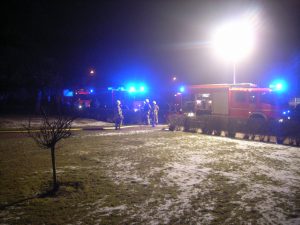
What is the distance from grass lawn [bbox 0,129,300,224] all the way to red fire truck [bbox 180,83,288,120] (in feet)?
17.5

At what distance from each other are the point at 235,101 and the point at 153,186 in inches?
491

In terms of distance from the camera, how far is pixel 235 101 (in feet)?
57.2

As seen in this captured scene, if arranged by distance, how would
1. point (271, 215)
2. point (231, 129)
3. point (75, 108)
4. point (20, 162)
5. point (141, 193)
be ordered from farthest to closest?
point (75, 108) < point (231, 129) < point (20, 162) < point (141, 193) < point (271, 215)

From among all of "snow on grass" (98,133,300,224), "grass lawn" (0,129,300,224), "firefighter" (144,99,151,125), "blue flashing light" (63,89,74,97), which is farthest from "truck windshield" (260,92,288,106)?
"blue flashing light" (63,89,74,97)

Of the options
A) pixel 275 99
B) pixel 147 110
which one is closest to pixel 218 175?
pixel 275 99

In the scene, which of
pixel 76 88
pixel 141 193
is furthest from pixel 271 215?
pixel 76 88

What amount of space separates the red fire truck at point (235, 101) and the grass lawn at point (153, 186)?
5.34m

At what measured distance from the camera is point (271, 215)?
4.80 m

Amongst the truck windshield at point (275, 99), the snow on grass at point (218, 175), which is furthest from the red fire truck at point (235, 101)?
the snow on grass at point (218, 175)

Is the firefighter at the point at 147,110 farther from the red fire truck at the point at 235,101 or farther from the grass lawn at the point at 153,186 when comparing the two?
the grass lawn at the point at 153,186

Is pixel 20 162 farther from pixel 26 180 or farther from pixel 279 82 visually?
pixel 279 82

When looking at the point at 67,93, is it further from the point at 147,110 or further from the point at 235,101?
the point at 235,101

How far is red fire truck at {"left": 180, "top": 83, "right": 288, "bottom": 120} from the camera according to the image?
15.8m

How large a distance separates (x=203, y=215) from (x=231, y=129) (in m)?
10.7
